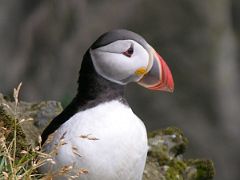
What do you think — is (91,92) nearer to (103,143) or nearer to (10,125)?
(103,143)

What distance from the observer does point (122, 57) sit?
4.85m

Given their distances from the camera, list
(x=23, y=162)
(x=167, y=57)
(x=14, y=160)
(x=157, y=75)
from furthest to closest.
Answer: (x=167, y=57) → (x=157, y=75) → (x=23, y=162) → (x=14, y=160)

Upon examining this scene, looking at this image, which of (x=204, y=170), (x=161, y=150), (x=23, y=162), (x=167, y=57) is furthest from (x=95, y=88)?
(x=167, y=57)

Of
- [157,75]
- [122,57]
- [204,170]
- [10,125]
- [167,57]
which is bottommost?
[167,57]

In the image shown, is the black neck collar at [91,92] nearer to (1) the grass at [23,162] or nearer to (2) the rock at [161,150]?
(1) the grass at [23,162]

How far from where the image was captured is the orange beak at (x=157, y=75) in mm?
4938

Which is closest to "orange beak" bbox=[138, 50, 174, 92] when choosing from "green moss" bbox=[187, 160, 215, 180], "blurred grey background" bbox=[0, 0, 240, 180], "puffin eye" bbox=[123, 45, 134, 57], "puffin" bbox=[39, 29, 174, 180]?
"puffin" bbox=[39, 29, 174, 180]

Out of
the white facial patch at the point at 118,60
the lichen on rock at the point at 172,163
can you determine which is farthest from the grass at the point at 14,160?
the lichen on rock at the point at 172,163

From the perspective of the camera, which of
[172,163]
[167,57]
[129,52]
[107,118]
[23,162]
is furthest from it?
[167,57]

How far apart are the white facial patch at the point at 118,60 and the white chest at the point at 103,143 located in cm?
14

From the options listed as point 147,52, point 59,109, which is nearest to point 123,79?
point 147,52

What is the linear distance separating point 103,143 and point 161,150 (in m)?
1.20

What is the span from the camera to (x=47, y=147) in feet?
15.9

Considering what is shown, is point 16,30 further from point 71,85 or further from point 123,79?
point 123,79
